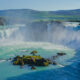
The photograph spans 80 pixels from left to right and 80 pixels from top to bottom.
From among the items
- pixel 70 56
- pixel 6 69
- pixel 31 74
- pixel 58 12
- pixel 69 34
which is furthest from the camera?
pixel 58 12

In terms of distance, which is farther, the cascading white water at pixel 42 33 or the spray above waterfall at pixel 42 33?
the cascading white water at pixel 42 33

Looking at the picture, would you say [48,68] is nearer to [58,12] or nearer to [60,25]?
[60,25]

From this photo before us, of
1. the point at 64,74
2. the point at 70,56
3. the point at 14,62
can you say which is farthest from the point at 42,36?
the point at 64,74

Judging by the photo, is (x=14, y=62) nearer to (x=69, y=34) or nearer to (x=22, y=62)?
(x=22, y=62)

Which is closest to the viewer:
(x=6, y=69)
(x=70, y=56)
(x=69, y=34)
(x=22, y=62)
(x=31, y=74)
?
(x=31, y=74)

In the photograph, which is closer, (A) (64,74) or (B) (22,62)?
(A) (64,74)

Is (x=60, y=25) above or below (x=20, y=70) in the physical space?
above

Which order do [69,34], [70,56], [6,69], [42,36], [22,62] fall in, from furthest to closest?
[42,36]
[69,34]
[70,56]
[22,62]
[6,69]

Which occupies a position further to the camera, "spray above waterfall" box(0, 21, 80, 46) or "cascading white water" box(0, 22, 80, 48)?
"cascading white water" box(0, 22, 80, 48)

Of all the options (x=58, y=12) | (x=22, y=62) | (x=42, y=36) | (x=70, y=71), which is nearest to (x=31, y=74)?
(x=22, y=62)
